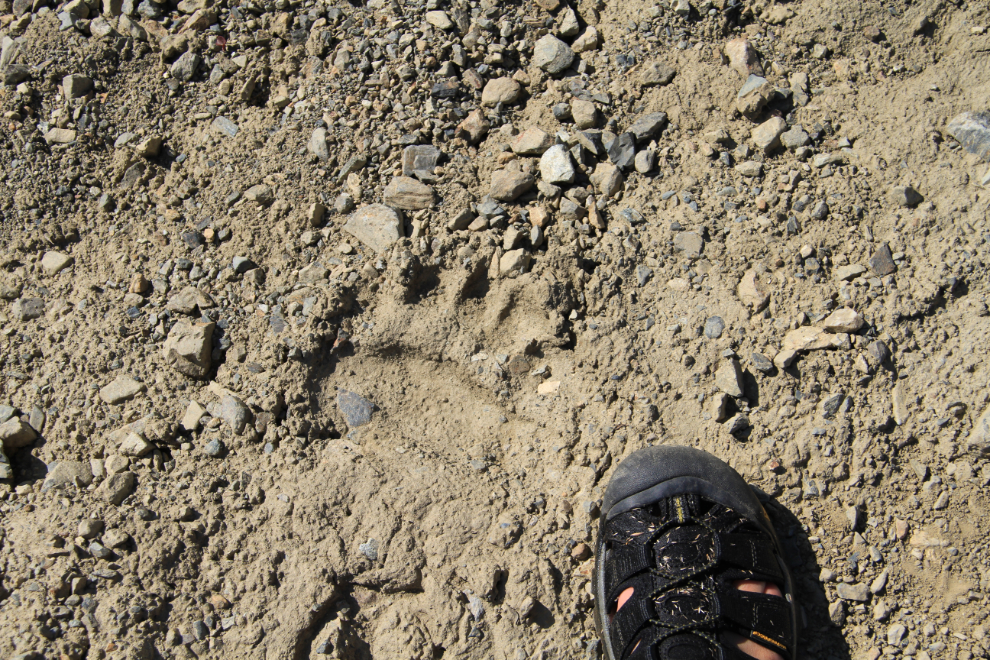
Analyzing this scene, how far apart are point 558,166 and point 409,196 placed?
480 millimetres

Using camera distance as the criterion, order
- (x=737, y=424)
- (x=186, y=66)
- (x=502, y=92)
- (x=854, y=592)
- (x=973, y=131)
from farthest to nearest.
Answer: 1. (x=186, y=66)
2. (x=502, y=92)
3. (x=973, y=131)
4. (x=737, y=424)
5. (x=854, y=592)

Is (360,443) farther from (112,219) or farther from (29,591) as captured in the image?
(112,219)

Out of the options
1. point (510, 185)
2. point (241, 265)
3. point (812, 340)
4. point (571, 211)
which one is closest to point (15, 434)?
point (241, 265)

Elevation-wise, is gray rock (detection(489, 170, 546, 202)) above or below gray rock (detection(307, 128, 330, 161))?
below

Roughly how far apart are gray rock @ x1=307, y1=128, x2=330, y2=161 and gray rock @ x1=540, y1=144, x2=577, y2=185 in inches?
27.9

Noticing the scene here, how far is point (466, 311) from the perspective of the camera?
195 cm

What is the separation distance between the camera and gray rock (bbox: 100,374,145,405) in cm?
187

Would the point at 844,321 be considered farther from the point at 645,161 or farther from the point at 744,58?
the point at 744,58

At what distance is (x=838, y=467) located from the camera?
5.70 ft

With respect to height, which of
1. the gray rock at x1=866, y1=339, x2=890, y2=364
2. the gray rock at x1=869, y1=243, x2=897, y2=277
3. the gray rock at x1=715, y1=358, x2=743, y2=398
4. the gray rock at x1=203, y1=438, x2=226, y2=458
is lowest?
the gray rock at x1=203, y1=438, x2=226, y2=458

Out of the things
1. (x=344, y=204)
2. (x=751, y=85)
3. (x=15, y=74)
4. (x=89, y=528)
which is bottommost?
(x=89, y=528)

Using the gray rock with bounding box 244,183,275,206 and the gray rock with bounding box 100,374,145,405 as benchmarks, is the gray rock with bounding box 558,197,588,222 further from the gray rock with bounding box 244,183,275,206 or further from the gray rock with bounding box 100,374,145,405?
the gray rock with bounding box 100,374,145,405

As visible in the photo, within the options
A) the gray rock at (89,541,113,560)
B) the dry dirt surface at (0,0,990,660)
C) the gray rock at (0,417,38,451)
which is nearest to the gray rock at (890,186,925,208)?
the dry dirt surface at (0,0,990,660)

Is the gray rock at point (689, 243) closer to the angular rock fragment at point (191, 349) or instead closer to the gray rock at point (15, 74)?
the angular rock fragment at point (191, 349)
